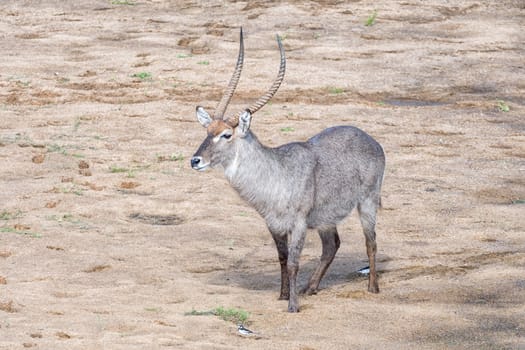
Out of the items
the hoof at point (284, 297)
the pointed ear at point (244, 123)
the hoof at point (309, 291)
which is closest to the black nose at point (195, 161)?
the pointed ear at point (244, 123)

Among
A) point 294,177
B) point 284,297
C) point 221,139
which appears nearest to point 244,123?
point 221,139

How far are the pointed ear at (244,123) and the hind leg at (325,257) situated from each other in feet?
4.41

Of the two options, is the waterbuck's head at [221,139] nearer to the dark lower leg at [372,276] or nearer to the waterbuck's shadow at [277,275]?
the waterbuck's shadow at [277,275]

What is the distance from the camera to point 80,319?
27.2ft

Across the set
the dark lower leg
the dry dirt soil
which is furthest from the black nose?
the dark lower leg

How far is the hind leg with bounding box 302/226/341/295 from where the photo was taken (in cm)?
987

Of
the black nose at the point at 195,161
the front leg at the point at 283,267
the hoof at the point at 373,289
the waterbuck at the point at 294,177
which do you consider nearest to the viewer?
the black nose at the point at 195,161

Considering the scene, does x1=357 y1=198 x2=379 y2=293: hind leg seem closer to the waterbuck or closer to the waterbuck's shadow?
the waterbuck

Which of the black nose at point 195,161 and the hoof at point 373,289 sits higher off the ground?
the black nose at point 195,161

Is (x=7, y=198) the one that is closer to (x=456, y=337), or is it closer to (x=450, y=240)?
(x=450, y=240)

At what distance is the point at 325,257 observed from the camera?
1002 cm

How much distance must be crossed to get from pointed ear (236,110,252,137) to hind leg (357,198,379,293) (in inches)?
61.9

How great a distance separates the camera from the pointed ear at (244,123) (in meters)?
8.98

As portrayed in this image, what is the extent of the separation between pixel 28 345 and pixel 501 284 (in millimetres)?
4306
